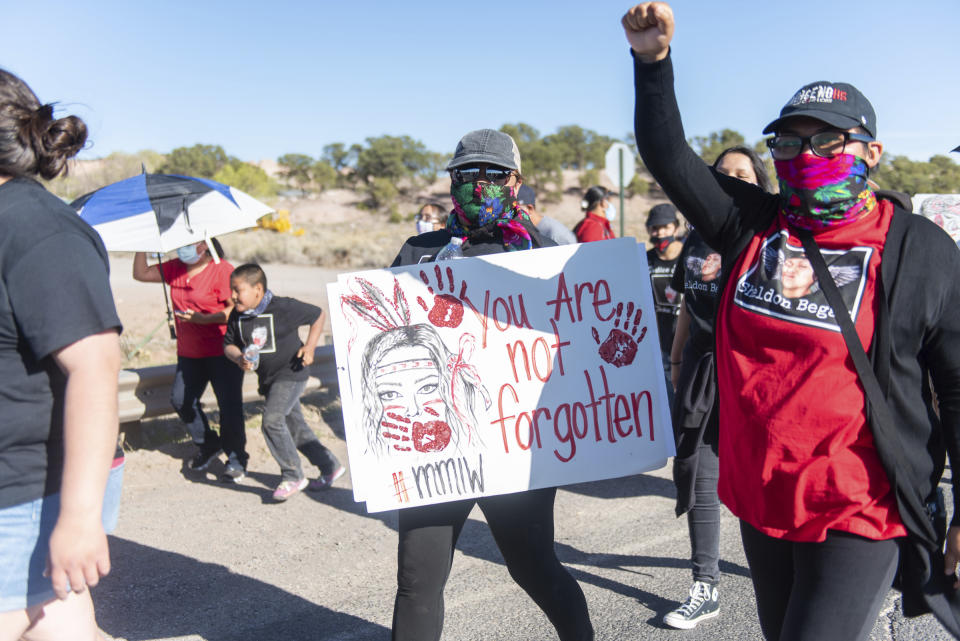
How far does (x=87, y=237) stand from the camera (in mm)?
1865

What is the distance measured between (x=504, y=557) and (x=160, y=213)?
4.44 metres

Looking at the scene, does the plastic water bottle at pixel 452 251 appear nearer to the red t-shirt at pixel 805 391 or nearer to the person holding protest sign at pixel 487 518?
the person holding protest sign at pixel 487 518

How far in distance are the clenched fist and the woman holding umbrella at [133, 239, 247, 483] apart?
4475 mm

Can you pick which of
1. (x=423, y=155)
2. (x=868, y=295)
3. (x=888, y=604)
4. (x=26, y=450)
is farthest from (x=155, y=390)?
(x=423, y=155)

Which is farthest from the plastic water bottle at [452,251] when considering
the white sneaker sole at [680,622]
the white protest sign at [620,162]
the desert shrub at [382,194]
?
the desert shrub at [382,194]

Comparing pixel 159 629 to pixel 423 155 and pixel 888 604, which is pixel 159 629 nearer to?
pixel 888 604

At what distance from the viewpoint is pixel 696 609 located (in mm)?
3596

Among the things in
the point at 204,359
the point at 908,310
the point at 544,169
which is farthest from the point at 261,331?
the point at 544,169

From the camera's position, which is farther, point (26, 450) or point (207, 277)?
point (207, 277)

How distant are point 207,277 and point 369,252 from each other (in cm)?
2403

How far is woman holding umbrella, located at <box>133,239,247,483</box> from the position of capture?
581 centimetres

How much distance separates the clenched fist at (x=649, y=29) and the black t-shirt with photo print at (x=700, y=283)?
1554mm

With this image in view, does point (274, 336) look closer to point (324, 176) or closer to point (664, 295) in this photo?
point (664, 295)

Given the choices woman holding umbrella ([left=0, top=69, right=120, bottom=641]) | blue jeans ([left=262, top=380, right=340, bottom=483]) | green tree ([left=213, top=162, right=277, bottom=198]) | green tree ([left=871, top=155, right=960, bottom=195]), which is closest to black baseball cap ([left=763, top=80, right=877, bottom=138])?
woman holding umbrella ([left=0, top=69, right=120, bottom=641])
